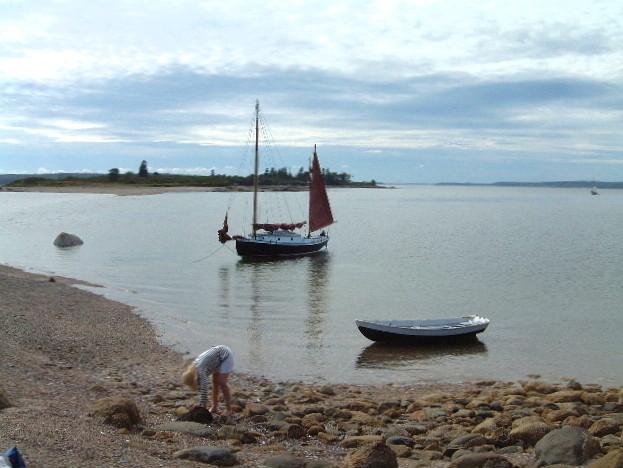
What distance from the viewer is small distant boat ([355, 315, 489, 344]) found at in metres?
23.3

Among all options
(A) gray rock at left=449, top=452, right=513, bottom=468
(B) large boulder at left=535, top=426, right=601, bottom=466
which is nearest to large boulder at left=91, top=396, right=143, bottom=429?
(A) gray rock at left=449, top=452, right=513, bottom=468

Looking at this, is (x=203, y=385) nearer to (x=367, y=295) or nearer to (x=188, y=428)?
(x=188, y=428)

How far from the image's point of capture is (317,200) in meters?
54.6

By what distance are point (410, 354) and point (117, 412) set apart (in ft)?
43.1

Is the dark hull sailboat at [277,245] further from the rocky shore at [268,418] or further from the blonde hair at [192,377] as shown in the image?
the blonde hair at [192,377]

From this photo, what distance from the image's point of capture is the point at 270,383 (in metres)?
18.3

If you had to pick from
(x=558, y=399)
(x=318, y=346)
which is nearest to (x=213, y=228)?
(x=318, y=346)

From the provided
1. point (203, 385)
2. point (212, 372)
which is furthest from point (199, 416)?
point (212, 372)

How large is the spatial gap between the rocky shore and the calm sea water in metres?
2.60

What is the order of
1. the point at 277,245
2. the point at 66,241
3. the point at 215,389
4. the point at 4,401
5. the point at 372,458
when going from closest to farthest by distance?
the point at 372,458 < the point at 4,401 < the point at 215,389 < the point at 277,245 < the point at 66,241

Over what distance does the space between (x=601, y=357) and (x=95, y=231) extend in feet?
187

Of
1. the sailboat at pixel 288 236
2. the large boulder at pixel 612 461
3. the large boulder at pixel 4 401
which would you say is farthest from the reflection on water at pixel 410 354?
the sailboat at pixel 288 236

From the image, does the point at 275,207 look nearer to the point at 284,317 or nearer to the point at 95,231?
the point at 95,231

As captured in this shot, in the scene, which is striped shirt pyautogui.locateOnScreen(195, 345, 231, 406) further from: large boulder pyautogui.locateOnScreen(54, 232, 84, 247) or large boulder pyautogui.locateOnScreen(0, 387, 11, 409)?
A: large boulder pyautogui.locateOnScreen(54, 232, 84, 247)
